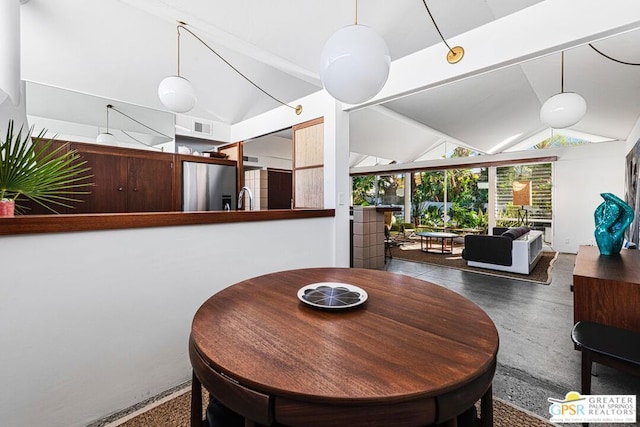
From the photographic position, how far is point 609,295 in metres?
1.94

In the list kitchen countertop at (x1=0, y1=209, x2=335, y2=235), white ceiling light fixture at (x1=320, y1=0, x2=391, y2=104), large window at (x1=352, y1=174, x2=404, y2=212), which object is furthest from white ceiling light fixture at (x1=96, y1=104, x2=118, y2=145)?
large window at (x1=352, y1=174, x2=404, y2=212)

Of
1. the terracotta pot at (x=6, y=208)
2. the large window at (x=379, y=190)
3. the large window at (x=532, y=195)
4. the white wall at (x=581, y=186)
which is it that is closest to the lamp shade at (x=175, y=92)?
the terracotta pot at (x=6, y=208)

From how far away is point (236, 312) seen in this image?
41.8 inches

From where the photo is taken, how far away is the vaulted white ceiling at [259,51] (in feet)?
7.88

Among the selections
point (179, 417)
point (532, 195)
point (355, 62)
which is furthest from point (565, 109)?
point (532, 195)

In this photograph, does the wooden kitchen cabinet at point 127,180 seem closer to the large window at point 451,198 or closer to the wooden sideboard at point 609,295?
the wooden sideboard at point 609,295

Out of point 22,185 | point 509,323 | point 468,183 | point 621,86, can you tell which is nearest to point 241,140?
point 22,185

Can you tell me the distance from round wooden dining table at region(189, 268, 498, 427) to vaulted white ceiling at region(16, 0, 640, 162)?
2.01 metres

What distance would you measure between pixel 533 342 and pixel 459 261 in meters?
3.21

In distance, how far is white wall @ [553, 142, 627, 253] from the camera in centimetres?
577

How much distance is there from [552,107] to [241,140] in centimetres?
378

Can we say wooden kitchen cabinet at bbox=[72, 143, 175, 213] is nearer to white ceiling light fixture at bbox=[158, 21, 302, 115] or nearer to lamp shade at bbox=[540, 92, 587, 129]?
white ceiling light fixture at bbox=[158, 21, 302, 115]

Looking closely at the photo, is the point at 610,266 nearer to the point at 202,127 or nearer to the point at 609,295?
the point at 609,295

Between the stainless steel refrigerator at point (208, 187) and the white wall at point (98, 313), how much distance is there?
7.78ft
